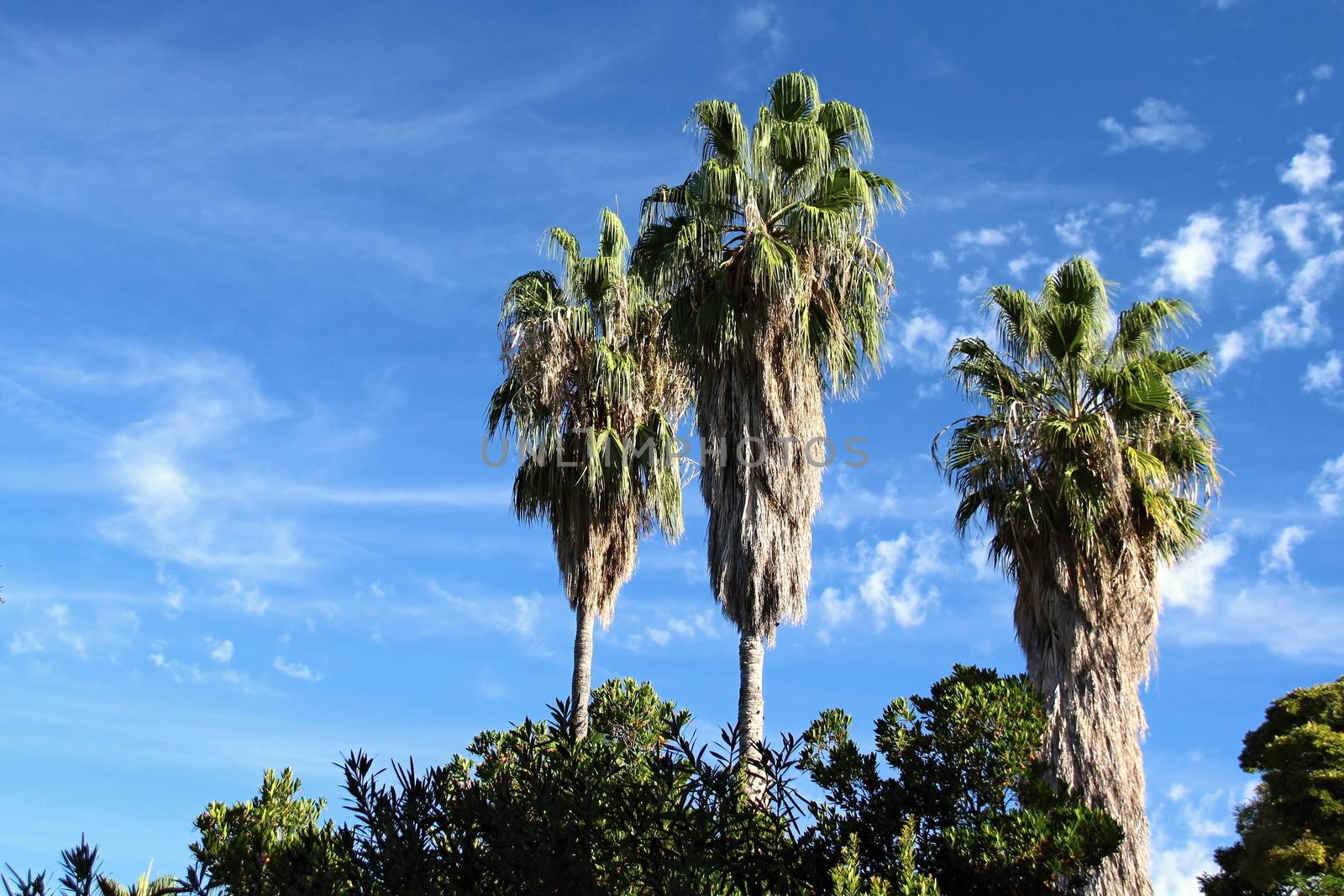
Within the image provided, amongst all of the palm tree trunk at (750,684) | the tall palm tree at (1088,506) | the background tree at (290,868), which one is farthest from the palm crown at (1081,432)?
the background tree at (290,868)

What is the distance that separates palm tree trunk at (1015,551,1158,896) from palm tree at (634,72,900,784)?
4698mm

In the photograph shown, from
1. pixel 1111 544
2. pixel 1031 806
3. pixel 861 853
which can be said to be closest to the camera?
pixel 861 853

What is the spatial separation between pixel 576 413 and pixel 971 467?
710 centimetres

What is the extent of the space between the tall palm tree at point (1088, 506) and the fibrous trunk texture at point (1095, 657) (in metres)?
0.02

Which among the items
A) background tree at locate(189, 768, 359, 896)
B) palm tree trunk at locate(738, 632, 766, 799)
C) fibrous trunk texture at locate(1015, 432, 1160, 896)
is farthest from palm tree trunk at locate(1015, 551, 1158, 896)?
background tree at locate(189, 768, 359, 896)

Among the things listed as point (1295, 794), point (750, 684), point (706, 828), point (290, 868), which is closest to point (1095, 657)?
point (750, 684)

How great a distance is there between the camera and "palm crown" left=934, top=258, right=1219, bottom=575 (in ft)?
59.0

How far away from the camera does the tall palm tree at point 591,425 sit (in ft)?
68.5

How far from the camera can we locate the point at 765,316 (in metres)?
16.2

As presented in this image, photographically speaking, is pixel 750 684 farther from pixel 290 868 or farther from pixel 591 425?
pixel 290 868

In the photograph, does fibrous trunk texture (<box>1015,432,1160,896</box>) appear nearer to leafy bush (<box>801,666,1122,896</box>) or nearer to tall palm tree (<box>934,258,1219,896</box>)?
tall palm tree (<box>934,258,1219,896</box>)

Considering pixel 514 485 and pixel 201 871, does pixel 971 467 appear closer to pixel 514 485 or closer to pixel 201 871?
pixel 514 485

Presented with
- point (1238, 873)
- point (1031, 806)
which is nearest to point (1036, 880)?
point (1031, 806)

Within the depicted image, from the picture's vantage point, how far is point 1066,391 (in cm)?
1945
